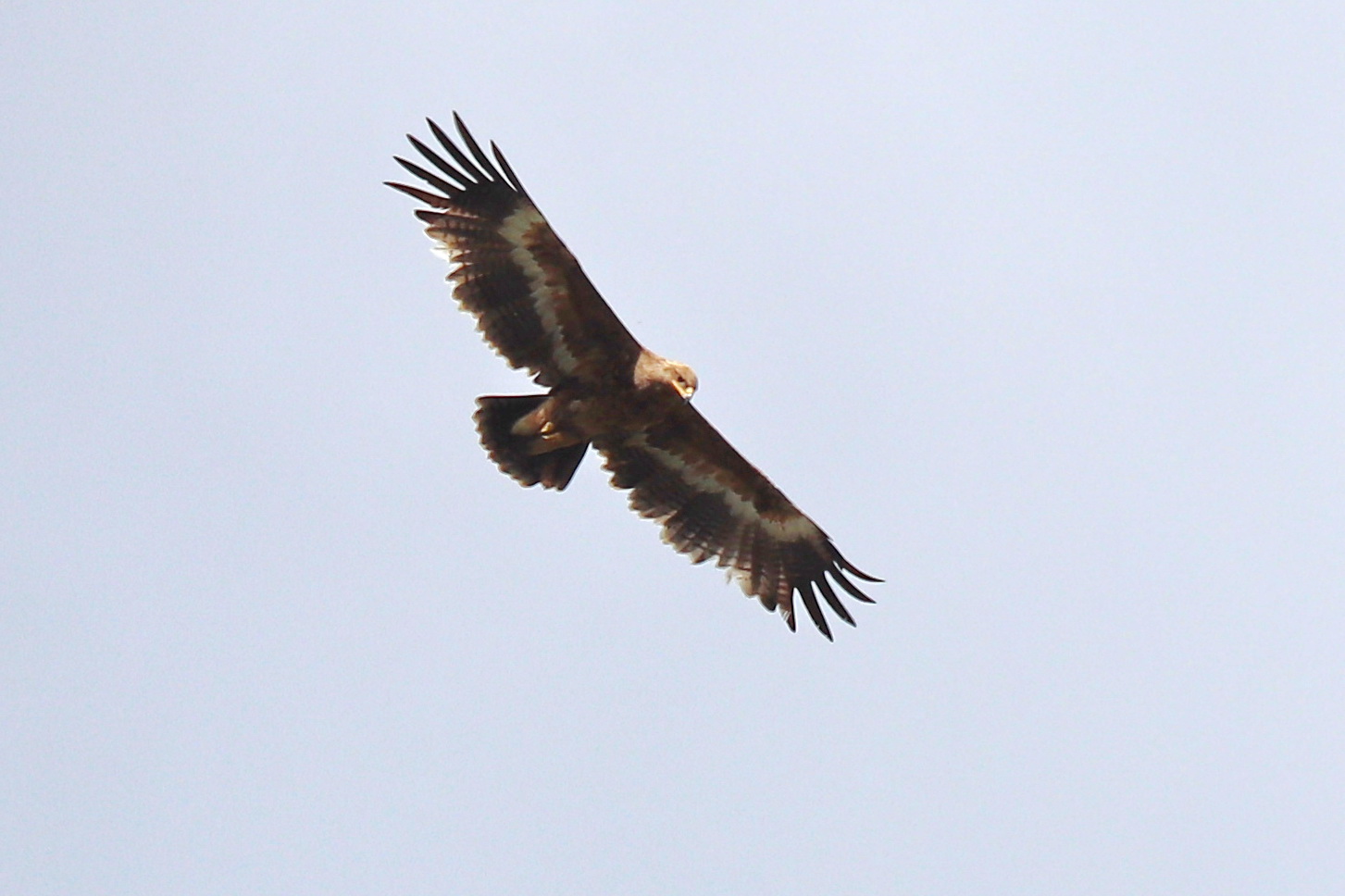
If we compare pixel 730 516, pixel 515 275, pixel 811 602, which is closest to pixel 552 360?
pixel 515 275

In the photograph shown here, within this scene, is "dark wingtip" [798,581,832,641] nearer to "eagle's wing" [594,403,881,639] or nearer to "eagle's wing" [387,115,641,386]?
"eagle's wing" [594,403,881,639]

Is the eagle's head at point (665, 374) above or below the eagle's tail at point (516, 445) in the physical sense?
above

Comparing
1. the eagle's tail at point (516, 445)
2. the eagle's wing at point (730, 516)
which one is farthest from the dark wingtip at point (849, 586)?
the eagle's tail at point (516, 445)

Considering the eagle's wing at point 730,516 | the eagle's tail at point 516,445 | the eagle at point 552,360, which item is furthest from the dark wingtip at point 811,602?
the eagle's tail at point 516,445

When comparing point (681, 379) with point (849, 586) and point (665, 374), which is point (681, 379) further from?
point (849, 586)

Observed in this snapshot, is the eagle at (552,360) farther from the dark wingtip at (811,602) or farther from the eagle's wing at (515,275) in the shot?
the dark wingtip at (811,602)

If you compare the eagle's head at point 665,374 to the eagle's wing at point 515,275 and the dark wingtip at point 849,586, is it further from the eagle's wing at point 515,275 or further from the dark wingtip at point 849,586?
the dark wingtip at point 849,586

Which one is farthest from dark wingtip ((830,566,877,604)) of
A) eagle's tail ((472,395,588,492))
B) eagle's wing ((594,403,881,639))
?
eagle's tail ((472,395,588,492))

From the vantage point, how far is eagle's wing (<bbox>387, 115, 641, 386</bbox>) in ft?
38.2

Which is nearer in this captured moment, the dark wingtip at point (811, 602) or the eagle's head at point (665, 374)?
the eagle's head at point (665, 374)

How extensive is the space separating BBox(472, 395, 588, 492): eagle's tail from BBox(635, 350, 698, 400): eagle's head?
75cm

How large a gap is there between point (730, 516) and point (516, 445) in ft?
5.85

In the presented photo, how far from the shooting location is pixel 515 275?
38.7 ft

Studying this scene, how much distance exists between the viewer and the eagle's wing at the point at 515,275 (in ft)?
38.2
